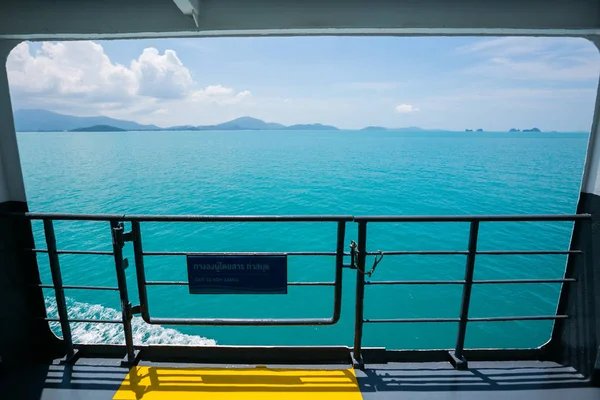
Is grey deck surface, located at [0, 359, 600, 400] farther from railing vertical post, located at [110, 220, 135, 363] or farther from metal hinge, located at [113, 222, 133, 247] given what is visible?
metal hinge, located at [113, 222, 133, 247]

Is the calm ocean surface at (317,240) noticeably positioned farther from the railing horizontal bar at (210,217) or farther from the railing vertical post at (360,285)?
the railing vertical post at (360,285)

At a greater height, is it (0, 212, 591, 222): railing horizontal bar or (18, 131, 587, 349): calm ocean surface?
(0, 212, 591, 222): railing horizontal bar

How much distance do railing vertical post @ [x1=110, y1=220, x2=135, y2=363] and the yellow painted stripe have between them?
190mm

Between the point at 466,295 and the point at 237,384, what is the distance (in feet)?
5.56

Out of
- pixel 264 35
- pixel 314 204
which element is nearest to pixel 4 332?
pixel 264 35

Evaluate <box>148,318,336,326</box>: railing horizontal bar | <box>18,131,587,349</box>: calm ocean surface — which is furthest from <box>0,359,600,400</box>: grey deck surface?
<box>18,131,587,349</box>: calm ocean surface

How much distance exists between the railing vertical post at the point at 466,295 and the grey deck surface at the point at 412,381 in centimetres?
8

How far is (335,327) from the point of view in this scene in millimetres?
9336

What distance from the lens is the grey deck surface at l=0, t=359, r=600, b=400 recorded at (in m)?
1.98

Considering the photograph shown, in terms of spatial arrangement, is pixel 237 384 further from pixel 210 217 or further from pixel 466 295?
pixel 466 295

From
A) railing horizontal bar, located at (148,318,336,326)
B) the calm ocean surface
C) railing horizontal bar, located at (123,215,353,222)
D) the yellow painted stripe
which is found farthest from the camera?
the calm ocean surface

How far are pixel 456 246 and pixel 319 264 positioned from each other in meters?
8.54

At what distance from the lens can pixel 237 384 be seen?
204cm

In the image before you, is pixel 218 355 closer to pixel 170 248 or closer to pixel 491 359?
pixel 491 359
